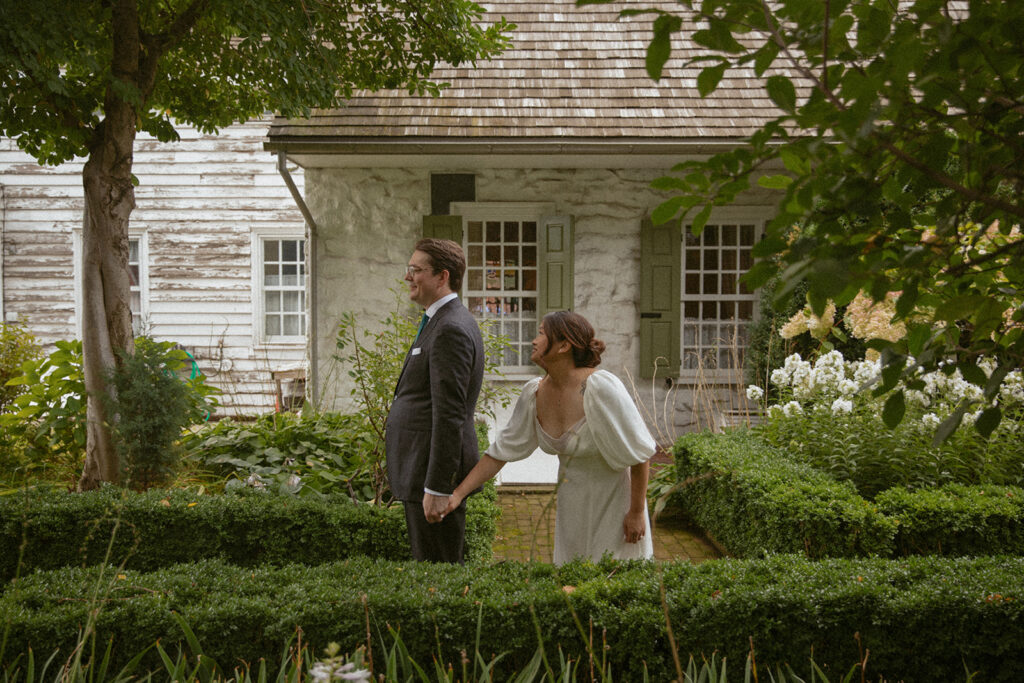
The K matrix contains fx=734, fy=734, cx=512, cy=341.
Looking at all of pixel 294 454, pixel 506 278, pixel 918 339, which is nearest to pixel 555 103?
pixel 506 278

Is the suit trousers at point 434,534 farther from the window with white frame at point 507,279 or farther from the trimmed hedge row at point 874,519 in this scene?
the window with white frame at point 507,279

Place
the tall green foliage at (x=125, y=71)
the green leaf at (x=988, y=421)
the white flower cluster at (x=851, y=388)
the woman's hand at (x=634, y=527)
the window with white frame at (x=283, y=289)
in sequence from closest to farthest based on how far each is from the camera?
the green leaf at (x=988, y=421) < the woman's hand at (x=634, y=527) < the tall green foliage at (x=125, y=71) < the white flower cluster at (x=851, y=388) < the window with white frame at (x=283, y=289)

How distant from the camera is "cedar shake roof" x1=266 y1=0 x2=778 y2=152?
7984 mm

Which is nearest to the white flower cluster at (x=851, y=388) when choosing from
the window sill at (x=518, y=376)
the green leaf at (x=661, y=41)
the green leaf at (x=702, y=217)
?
the window sill at (x=518, y=376)

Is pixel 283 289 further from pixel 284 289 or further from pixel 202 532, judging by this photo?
pixel 202 532

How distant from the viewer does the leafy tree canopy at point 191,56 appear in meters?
4.15

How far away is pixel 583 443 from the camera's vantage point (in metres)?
3.05

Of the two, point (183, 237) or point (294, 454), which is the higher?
point (183, 237)

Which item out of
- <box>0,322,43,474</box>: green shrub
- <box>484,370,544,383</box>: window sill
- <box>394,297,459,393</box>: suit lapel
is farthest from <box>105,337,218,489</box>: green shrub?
<box>484,370,544,383</box>: window sill

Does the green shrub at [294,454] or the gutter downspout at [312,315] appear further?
the gutter downspout at [312,315]

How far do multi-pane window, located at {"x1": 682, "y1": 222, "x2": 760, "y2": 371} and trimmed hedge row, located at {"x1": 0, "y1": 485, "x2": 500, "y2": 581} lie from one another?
5802 mm

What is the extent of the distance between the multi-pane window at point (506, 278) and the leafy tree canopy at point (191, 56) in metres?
2.76

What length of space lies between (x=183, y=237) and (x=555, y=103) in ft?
21.5

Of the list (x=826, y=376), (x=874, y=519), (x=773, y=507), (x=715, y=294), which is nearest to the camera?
(x=874, y=519)
